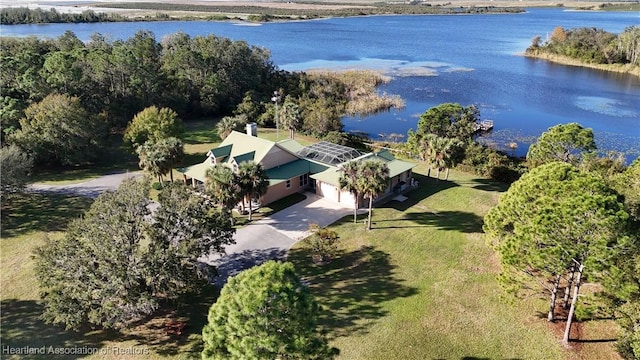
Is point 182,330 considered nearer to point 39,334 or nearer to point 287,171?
point 39,334

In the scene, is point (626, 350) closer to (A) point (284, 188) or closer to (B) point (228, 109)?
(A) point (284, 188)

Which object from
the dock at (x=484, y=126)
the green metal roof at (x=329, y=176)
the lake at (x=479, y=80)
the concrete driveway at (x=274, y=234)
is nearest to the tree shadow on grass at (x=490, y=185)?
the green metal roof at (x=329, y=176)

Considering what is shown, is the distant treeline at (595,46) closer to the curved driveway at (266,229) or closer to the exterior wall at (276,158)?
the exterior wall at (276,158)

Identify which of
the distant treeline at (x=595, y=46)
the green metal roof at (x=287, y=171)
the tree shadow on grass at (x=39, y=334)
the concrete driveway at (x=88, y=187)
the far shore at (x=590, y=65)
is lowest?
the tree shadow on grass at (x=39, y=334)

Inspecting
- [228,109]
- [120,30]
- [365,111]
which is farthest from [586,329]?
[120,30]

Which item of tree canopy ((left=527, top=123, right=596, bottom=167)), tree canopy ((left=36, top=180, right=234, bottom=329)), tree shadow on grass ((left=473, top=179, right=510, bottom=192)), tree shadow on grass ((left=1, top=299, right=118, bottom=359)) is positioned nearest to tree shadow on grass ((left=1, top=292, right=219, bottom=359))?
tree shadow on grass ((left=1, top=299, right=118, bottom=359))

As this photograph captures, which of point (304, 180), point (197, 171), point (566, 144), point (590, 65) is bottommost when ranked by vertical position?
point (304, 180)

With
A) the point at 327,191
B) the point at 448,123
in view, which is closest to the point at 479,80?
the point at 448,123
